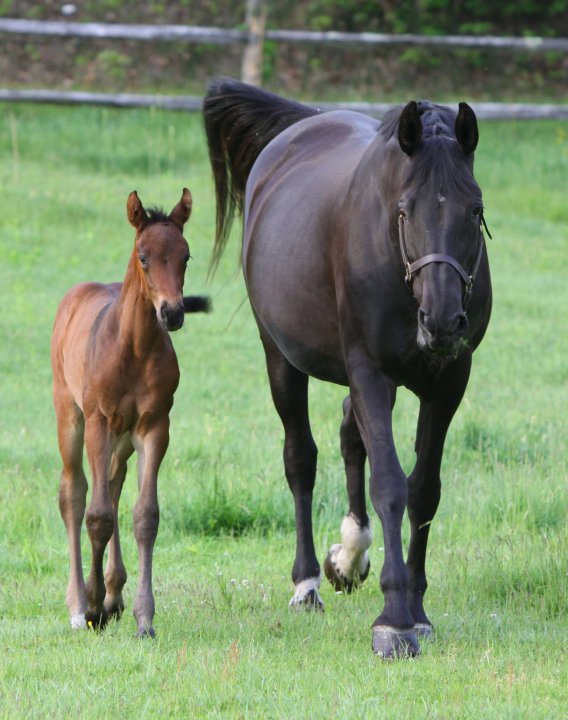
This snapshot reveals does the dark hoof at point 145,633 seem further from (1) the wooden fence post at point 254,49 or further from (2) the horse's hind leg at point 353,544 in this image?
(1) the wooden fence post at point 254,49

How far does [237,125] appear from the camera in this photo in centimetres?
698

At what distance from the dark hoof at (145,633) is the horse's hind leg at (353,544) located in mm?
1396

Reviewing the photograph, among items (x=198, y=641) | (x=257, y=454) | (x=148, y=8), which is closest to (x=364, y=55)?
(x=148, y=8)

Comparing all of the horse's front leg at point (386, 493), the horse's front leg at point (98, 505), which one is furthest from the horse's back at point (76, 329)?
the horse's front leg at point (386, 493)

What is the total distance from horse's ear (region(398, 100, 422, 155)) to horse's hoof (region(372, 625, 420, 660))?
1.64 m

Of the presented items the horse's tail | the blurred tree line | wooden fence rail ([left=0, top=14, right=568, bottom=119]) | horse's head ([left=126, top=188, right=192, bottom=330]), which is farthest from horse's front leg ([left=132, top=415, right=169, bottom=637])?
the blurred tree line

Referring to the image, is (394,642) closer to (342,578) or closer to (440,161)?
(342,578)

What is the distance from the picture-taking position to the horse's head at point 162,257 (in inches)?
175

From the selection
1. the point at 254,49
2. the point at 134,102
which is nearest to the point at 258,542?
the point at 134,102

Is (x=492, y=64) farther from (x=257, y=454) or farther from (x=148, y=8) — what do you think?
(x=257, y=454)

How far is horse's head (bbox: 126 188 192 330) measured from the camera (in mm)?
4441

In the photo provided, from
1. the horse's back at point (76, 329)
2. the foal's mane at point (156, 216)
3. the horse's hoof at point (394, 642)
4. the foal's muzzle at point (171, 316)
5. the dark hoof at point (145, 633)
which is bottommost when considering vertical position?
the dark hoof at point (145, 633)

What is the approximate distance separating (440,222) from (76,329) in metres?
1.82

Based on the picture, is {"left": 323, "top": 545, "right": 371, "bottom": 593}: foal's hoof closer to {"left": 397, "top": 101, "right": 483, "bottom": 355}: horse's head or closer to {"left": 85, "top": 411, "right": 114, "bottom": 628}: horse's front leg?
{"left": 85, "top": 411, "right": 114, "bottom": 628}: horse's front leg
